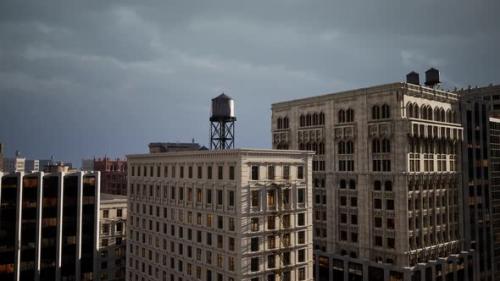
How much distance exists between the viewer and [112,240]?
93.9m

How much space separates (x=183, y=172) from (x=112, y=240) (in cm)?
3899

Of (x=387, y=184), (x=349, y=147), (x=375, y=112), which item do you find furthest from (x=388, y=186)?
(x=375, y=112)

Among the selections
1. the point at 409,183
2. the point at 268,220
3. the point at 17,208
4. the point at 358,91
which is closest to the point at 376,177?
the point at 409,183

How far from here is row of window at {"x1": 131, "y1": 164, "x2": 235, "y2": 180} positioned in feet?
191

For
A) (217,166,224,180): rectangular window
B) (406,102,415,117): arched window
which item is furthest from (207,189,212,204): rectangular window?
(406,102,415,117): arched window

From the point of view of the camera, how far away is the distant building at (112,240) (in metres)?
91.5

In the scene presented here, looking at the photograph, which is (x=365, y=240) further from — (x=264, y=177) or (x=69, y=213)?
(x=69, y=213)

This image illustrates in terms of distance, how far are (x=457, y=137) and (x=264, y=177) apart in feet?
155

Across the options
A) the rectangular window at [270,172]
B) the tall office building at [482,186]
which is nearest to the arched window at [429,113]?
the tall office building at [482,186]

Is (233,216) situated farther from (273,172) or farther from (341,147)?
(341,147)

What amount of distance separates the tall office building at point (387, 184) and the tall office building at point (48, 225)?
50513 millimetres

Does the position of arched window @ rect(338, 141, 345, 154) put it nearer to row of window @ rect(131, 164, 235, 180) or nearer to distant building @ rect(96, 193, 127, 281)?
row of window @ rect(131, 164, 235, 180)

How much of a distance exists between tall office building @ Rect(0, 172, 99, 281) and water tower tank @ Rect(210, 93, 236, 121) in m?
31.8

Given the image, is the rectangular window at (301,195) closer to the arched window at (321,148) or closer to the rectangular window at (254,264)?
the rectangular window at (254,264)
